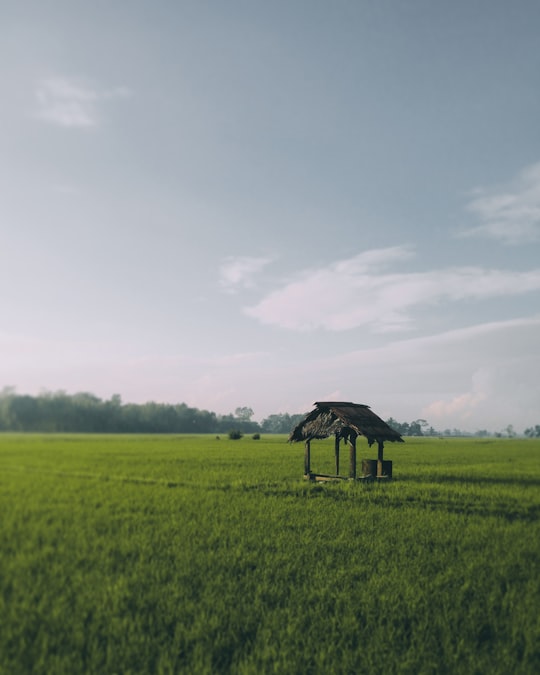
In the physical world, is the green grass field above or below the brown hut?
below

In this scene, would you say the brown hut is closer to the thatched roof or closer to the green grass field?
the thatched roof

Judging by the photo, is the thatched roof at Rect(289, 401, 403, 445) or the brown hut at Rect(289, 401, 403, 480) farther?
the brown hut at Rect(289, 401, 403, 480)

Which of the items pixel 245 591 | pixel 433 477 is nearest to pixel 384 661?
pixel 245 591

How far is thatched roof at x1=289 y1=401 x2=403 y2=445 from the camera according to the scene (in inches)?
661

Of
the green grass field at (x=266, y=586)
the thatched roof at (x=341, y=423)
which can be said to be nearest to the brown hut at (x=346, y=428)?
the thatched roof at (x=341, y=423)

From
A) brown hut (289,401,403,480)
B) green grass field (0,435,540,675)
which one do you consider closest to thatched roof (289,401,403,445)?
brown hut (289,401,403,480)

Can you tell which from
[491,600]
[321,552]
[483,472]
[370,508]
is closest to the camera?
[491,600]

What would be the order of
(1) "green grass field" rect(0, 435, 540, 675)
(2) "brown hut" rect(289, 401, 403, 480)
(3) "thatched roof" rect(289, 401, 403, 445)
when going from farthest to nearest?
(2) "brown hut" rect(289, 401, 403, 480), (3) "thatched roof" rect(289, 401, 403, 445), (1) "green grass field" rect(0, 435, 540, 675)

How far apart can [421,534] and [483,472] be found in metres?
15.8

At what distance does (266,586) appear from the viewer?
6.38 metres

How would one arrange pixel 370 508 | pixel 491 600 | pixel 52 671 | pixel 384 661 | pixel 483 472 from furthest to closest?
1. pixel 483 472
2. pixel 370 508
3. pixel 491 600
4. pixel 384 661
5. pixel 52 671

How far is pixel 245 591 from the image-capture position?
628 centimetres

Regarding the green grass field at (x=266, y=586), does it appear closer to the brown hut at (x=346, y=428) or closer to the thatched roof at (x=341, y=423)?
the thatched roof at (x=341, y=423)

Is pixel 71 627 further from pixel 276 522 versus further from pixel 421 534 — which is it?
pixel 421 534
